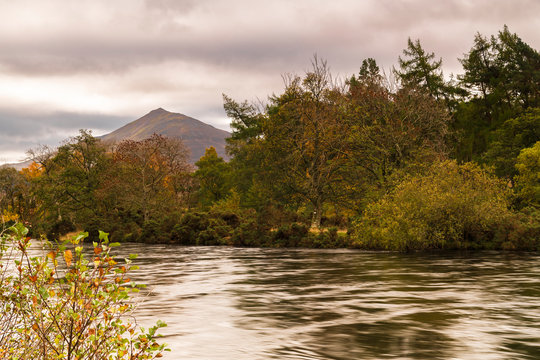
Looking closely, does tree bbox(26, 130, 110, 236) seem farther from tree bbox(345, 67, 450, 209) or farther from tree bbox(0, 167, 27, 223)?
tree bbox(345, 67, 450, 209)

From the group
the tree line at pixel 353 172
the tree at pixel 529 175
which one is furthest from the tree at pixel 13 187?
the tree at pixel 529 175

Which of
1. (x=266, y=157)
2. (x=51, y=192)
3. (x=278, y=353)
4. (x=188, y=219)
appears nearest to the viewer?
(x=278, y=353)

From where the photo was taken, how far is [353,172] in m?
48.3

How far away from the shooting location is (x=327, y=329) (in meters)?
13.2

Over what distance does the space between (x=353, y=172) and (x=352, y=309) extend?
3318cm

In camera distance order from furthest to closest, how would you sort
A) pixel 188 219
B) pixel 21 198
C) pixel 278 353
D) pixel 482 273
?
pixel 21 198, pixel 188 219, pixel 482 273, pixel 278 353

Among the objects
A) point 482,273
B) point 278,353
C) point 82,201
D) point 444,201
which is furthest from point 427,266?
point 82,201

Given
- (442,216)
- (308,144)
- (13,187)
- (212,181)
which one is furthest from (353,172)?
(13,187)

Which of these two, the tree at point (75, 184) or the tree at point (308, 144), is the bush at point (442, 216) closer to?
the tree at point (308, 144)

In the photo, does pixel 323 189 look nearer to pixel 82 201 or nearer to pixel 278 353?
pixel 82 201

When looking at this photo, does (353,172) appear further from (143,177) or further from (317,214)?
(143,177)

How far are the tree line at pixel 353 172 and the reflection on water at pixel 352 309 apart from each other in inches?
243

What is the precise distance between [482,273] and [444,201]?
11.1 m

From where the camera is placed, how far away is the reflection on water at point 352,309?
11.3 m
